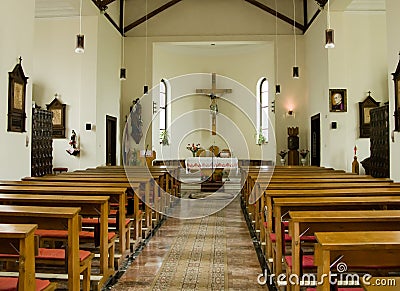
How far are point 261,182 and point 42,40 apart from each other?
691 cm

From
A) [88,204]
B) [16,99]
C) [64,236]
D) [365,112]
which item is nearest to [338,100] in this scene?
[365,112]

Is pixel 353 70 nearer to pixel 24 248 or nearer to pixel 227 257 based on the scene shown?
pixel 227 257

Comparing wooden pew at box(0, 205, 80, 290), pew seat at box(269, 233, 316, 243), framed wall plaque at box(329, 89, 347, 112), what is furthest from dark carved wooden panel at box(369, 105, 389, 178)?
wooden pew at box(0, 205, 80, 290)

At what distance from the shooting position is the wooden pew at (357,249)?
5.69 feet

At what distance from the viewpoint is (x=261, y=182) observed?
5031mm

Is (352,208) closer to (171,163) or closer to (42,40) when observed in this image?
(42,40)

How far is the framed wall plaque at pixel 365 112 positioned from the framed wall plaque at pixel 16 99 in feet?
21.8

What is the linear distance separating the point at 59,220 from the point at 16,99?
373 cm

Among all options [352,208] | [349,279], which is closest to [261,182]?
[352,208]

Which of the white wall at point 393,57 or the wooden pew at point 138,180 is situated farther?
the white wall at point 393,57

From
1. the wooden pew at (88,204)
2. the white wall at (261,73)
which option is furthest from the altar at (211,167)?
the wooden pew at (88,204)

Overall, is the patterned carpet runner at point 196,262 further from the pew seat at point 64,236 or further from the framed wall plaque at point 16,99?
the framed wall plaque at point 16,99

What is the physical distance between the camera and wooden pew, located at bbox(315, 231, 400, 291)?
1.74m

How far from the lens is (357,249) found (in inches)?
68.4
